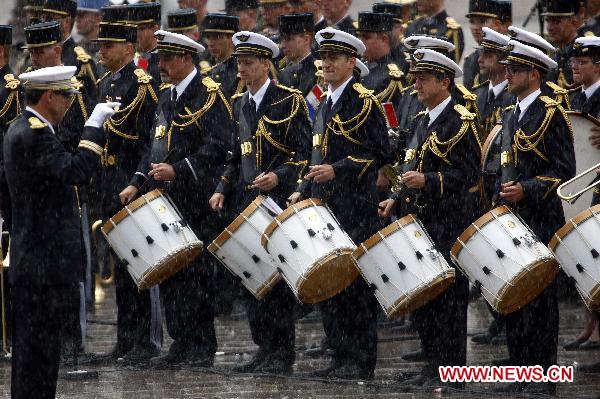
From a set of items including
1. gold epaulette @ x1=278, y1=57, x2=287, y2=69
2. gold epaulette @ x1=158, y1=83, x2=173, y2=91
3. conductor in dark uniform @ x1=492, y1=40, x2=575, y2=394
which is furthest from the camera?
gold epaulette @ x1=278, y1=57, x2=287, y2=69

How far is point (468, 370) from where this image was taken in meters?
11.8

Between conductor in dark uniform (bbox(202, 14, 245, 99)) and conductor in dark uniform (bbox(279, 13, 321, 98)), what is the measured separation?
415 millimetres

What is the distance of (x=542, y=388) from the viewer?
11.2 meters

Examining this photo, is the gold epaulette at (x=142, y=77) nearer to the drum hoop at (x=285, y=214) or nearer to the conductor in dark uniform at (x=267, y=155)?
the conductor in dark uniform at (x=267, y=155)

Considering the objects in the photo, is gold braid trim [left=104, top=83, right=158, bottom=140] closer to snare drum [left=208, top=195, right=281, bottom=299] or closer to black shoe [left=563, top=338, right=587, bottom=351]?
snare drum [left=208, top=195, right=281, bottom=299]

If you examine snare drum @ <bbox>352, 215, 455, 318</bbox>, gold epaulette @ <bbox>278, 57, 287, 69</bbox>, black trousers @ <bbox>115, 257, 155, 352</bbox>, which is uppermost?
gold epaulette @ <bbox>278, 57, 287, 69</bbox>

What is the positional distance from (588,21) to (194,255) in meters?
3.90

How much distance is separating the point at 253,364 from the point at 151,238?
1208mm

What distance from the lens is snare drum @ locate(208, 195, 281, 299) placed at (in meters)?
12.0

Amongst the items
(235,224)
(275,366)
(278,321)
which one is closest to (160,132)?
(235,224)

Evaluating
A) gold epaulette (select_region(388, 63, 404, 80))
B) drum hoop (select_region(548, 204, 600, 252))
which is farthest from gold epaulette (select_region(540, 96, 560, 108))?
gold epaulette (select_region(388, 63, 404, 80))

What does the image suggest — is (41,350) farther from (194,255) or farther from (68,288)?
(194,255)

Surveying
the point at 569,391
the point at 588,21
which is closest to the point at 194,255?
the point at 569,391

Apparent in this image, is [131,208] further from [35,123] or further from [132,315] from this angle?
[35,123]
